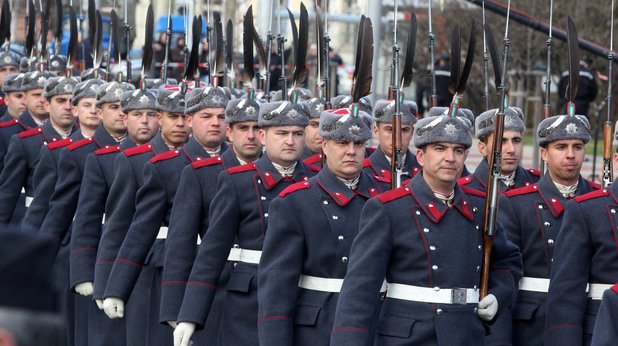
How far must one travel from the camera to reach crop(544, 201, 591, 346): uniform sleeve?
7.09 meters

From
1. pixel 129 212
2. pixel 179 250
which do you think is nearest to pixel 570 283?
pixel 179 250

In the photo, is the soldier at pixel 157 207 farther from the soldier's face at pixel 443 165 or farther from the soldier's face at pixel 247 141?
the soldier's face at pixel 443 165

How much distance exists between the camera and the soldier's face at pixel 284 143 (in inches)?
324

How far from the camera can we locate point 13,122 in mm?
13383

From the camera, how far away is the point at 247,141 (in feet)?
29.0

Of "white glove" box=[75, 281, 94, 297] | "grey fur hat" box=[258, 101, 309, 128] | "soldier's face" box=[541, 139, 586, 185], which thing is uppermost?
"grey fur hat" box=[258, 101, 309, 128]

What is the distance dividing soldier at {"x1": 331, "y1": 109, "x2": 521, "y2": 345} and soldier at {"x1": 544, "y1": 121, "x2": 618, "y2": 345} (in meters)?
0.43

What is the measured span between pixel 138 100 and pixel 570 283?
4337mm

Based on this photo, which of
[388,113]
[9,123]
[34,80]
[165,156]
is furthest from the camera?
[34,80]

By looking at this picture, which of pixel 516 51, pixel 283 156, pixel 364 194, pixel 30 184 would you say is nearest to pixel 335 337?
pixel 364 194

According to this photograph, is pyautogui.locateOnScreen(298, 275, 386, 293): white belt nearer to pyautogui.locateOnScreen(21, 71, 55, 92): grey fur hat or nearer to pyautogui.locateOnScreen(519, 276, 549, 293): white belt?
pyautogui.locateOnScreen(519, 276, 549, 293): white belt

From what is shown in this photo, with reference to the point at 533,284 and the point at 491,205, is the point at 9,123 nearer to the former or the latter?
the point at 533,284

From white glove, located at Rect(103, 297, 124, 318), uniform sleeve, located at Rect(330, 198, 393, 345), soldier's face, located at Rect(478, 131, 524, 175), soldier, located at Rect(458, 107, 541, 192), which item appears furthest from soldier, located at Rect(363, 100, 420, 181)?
uniform sleeve, located at Rect(330, 198, 393, 345)

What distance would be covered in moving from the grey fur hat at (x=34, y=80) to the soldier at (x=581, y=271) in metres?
7.46
